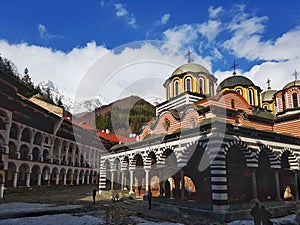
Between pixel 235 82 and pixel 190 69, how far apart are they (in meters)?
4.77

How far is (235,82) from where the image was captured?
28250 mm

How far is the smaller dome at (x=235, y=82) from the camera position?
28000 mm

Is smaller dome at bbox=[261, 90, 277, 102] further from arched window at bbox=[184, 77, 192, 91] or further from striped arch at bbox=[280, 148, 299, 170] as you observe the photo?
striped arch at bbox=[280, 148, 299, 170]

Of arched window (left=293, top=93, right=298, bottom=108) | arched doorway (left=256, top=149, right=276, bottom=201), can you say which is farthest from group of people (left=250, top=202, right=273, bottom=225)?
arched window (left=293, top=93, right=298, bottom=108)

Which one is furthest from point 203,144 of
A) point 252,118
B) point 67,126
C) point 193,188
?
point 67,126

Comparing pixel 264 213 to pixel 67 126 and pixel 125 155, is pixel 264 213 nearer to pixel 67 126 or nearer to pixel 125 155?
pixel 125 155

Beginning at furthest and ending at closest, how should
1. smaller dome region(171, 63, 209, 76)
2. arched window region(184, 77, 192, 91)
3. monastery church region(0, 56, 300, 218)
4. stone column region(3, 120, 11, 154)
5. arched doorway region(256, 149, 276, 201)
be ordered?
smaller dome region(171, 63, 209, 76)
arched window region(184, 77, 192, 91)
stone column region(3, 120, 11, 154)
arched doorway region(256, 149, 276, 201)
monastery church region(0, 56, 300, 218)

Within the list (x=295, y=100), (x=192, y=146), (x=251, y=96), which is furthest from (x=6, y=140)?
(x=295, y=100)

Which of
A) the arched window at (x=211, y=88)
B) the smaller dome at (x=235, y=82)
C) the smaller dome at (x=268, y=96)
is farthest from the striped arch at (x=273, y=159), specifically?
the smaller dome at (x=268, y=96)

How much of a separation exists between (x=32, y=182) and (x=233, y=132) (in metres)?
26.3

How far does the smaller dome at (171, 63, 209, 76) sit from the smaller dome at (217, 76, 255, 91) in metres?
2.29

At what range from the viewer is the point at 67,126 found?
41.1 m

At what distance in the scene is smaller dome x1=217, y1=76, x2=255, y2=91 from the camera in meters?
28.0

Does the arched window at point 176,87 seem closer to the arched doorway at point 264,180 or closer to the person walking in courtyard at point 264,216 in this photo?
the arched doorway at point 264,180
